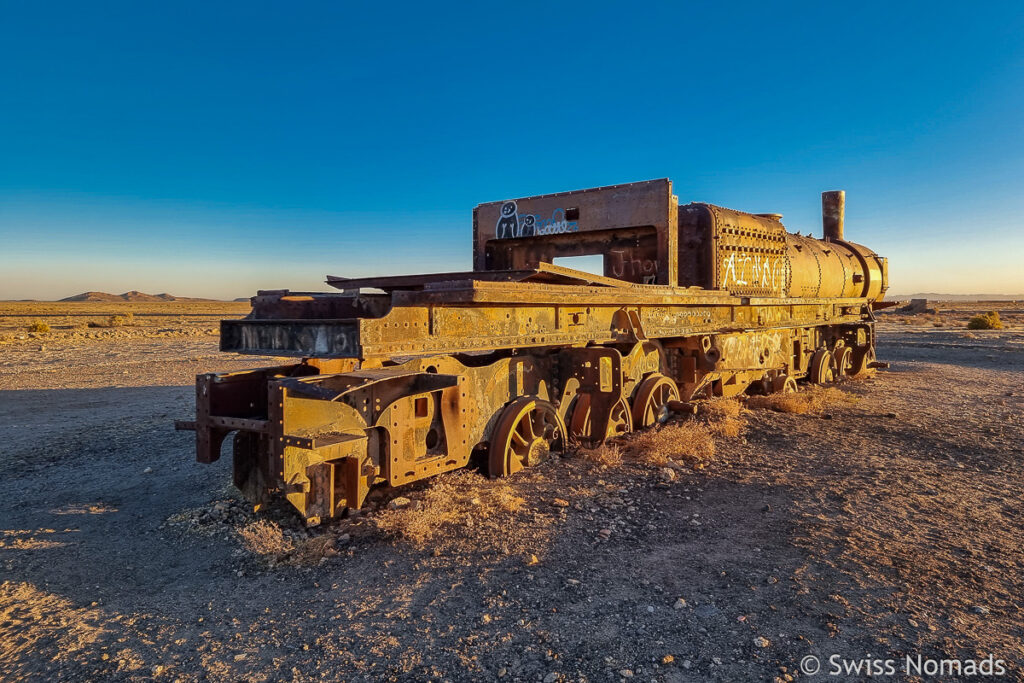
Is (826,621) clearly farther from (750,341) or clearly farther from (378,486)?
(750,341)

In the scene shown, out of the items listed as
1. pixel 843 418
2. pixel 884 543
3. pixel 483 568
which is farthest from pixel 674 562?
pixel 843 418

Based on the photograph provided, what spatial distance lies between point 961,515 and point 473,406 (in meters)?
4.02

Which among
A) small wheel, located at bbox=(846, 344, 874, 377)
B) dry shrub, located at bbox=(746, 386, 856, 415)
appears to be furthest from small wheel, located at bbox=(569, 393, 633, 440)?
small wheel, located at bbox=(846, 344, 874, 377)

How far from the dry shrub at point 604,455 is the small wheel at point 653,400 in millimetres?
1044

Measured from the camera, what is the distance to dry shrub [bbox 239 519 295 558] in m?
4.00

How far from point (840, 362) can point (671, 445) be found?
830 cm

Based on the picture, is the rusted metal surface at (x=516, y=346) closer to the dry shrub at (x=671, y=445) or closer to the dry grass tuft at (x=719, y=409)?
the dry grass tuft at (x=719, y=409)

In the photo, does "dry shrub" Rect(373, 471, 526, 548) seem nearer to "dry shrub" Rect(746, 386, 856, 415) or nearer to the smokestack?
"dry shrub" Rect(746, 386, 856, 415)

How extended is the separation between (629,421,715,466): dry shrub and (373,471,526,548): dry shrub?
6.00 ft

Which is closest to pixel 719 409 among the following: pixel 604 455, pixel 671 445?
pixel 671 445

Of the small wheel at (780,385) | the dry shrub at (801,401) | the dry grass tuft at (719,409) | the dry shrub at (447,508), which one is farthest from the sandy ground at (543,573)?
the small wheel at (780,385)

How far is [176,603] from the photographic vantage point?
3.44 metres

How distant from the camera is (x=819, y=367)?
11.7 m

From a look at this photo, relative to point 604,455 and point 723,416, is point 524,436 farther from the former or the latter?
point 723,416
